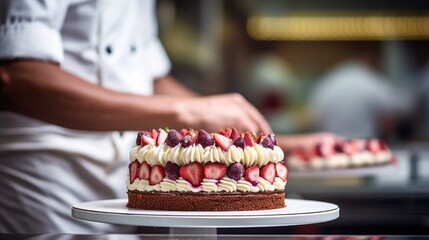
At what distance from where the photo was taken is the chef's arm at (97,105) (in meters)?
2.04

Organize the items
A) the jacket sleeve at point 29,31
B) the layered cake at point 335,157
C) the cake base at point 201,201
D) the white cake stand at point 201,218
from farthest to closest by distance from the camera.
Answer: the layered cake at point 335,157
the jacket sleeve at point 29,31
the cake base at point 201,201
the white cake stand at point 201,218

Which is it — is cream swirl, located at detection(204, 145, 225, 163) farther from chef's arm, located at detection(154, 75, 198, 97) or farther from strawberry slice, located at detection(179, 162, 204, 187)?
chef's arm, located at detection(154, 75, 198, 97)

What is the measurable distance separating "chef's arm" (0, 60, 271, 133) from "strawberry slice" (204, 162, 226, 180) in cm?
25

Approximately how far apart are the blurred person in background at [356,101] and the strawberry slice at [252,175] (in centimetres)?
528

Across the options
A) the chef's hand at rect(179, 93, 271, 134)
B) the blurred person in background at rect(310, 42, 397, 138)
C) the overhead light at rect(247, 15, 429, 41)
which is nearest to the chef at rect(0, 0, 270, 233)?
the chef's hand at rect(179, 93, 271, 134)

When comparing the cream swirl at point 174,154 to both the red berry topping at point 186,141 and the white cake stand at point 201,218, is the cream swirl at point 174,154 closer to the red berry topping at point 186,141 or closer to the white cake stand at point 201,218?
the red berry topping at point 186,141

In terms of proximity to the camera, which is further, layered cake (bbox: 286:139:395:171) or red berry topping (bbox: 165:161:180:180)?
layered cake (bbox: 286:139:395:171)

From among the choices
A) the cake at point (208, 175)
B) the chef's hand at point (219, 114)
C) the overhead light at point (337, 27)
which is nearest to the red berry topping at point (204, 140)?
the cake at point (208, 175)

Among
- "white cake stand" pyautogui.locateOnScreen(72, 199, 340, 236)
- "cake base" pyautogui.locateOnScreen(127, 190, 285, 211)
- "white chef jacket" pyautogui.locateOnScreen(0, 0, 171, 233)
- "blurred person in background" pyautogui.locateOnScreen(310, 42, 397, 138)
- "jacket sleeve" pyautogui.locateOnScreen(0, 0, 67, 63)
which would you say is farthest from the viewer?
"blurred person in background" pyautogui.locateOnScreen(310, 42, 397, 138)

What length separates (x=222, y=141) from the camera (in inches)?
70.4

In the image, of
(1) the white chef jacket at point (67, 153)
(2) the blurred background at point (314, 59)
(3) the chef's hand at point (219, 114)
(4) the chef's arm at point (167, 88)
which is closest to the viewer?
(3) the chef's hand at point (219, 114)

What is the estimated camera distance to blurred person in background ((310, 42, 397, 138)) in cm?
709

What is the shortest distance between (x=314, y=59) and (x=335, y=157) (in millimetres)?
5278

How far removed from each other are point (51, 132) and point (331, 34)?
6567 millimetres
